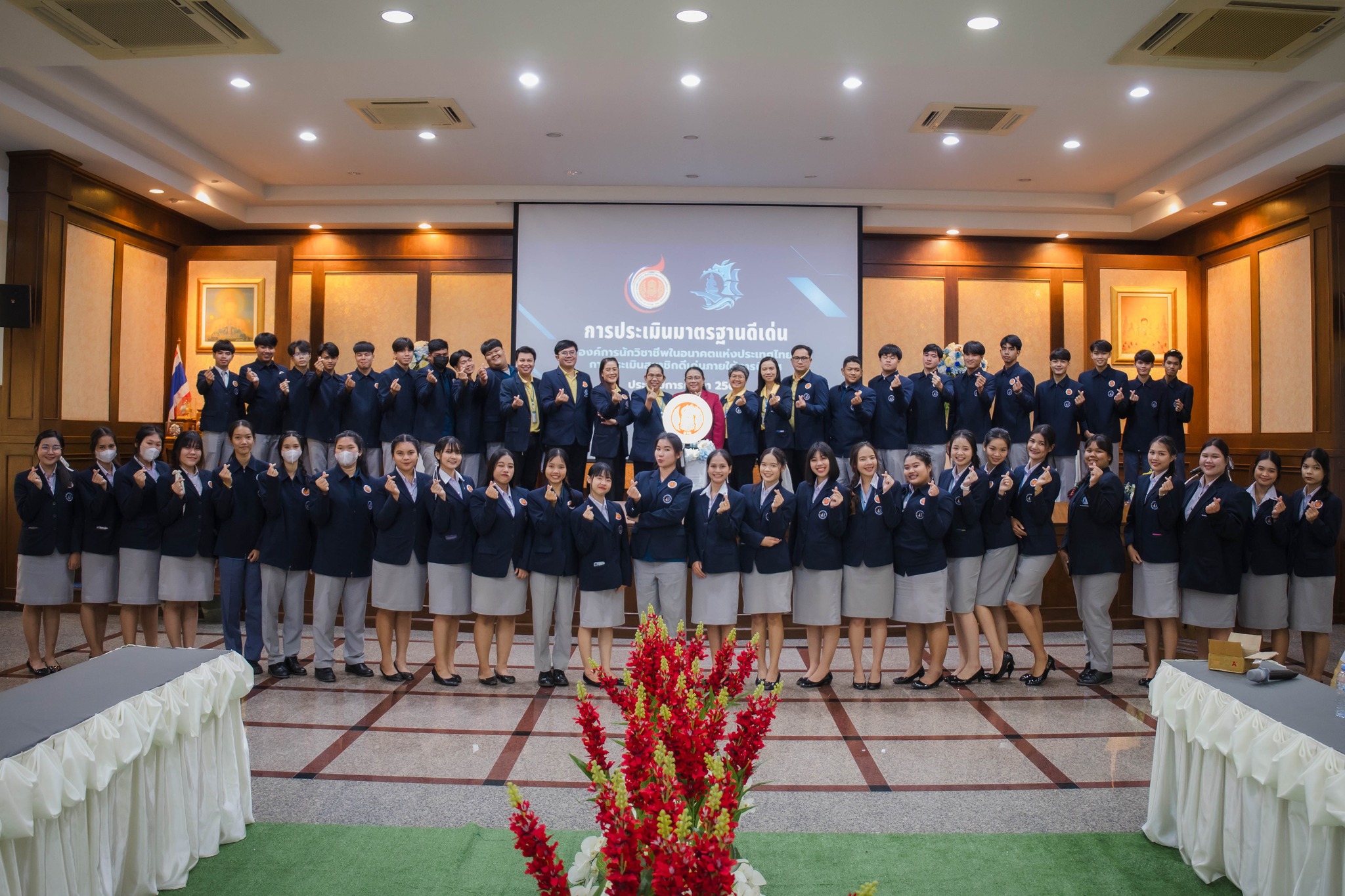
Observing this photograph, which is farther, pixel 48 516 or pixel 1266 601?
pixel 48 516

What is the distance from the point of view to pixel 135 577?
5.58 m

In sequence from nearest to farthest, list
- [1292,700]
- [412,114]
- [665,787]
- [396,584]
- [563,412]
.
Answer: [665,787] < [1292,700] < [396,584] < [563,412] < [412,114]

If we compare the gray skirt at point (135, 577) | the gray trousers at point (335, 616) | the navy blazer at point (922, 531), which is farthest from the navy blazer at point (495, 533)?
the navy blazer at point (922, 531)

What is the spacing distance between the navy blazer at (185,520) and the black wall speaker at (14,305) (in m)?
3.17

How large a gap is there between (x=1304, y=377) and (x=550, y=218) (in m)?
7.43

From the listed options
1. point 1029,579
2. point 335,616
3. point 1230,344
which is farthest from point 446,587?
point 1230,344

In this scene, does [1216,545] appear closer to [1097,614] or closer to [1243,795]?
[1097,614]

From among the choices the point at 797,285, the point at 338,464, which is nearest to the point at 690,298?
the point at 797,285

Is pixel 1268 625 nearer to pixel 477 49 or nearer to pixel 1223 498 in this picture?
pixel 1223 498

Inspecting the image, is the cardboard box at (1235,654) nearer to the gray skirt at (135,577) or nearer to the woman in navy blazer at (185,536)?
the woman in navy blazer at (185,536)

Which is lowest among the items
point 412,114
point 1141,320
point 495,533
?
point 495,533

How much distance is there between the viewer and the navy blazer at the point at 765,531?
207 inches

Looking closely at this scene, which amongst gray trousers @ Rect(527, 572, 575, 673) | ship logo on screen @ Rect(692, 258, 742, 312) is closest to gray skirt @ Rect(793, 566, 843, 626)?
gray trousers @ Rect(527, 572, 575, 673)

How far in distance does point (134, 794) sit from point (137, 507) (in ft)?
11.1
